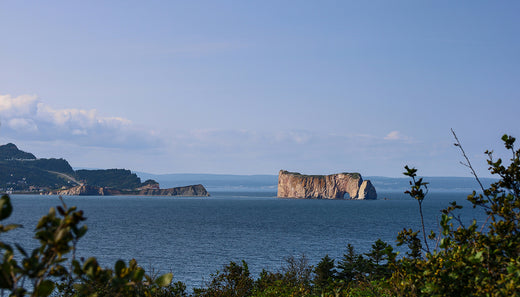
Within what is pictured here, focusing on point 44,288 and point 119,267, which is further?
point 119,267

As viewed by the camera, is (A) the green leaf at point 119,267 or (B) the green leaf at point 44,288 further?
(A) the green leaf at point 119,267

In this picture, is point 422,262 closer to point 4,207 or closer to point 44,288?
point 44,288

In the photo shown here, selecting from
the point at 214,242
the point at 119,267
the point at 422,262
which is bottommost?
the point at 214,242

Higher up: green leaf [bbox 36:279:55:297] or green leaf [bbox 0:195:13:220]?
green leaf [bbox 0:195:13:220]

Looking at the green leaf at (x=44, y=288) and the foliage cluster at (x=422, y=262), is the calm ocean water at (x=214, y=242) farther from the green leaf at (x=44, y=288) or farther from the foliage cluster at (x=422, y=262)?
the green leaf at (x=44, y=288)

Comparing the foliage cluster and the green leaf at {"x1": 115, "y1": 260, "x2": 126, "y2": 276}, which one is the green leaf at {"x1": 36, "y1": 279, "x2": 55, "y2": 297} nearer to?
the foliage cluster

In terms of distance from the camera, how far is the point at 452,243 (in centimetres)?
595

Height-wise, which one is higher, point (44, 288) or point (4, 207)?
point (4, 207)

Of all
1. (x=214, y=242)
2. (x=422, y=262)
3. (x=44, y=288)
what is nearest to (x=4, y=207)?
(x=44, y=288)

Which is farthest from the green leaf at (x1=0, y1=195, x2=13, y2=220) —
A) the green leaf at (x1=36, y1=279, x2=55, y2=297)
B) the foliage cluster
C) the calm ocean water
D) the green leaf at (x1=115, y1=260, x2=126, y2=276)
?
the calm ocean water

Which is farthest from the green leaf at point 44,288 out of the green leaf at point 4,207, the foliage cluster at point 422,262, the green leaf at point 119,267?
the green leaf at point 4,207

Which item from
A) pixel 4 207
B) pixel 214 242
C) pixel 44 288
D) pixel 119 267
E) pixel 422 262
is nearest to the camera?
pixel 4 207

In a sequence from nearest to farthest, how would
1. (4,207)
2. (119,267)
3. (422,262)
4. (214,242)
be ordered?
(4,207), (119,267), (422,262), (214,242)

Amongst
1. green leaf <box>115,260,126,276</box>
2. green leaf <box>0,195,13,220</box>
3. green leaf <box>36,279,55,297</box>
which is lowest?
green leaf <box>36,279,55,297</box>
